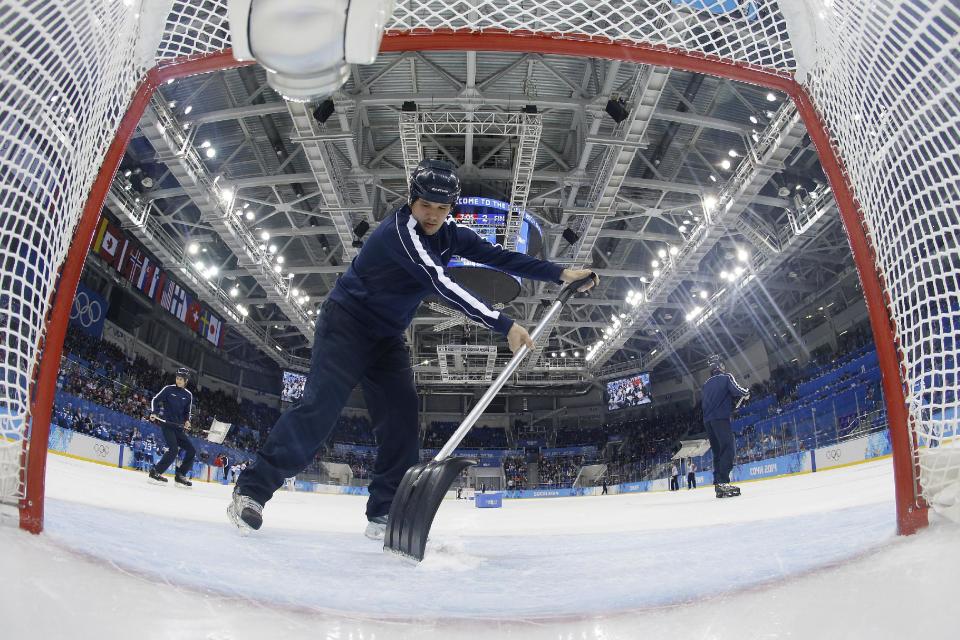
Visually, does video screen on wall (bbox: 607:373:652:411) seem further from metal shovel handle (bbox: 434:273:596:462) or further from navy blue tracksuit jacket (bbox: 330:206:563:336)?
navy blue tracksuit jacket (bbox: 330:206:563:336)

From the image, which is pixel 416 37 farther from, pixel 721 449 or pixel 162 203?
pixel 162 203

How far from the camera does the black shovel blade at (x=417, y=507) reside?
73.0 inches

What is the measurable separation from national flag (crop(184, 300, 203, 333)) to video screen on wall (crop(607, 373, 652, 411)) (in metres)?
19.8

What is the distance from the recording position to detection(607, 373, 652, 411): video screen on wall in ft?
93.6

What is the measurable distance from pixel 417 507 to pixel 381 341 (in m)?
0.85

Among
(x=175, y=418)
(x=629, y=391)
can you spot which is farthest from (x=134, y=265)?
(x=629, y=391)

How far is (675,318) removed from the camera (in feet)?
84.3

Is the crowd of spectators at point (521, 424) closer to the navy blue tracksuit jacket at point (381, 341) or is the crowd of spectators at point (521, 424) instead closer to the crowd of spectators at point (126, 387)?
the crowd of spectators at point (126, 387)

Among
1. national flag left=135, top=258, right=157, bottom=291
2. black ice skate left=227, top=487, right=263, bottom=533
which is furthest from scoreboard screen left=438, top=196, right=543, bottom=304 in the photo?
national flag left=135, top=258, right=157, bottom=291

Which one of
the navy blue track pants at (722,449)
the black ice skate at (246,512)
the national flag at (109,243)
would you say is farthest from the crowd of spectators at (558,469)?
the black ice skate at (246,512)

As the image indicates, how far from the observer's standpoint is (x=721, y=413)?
689 centimetres

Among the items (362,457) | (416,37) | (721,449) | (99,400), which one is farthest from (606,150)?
(362,457)

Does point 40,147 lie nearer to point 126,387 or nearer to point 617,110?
point 617,110

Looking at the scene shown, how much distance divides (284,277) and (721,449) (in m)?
15.9
